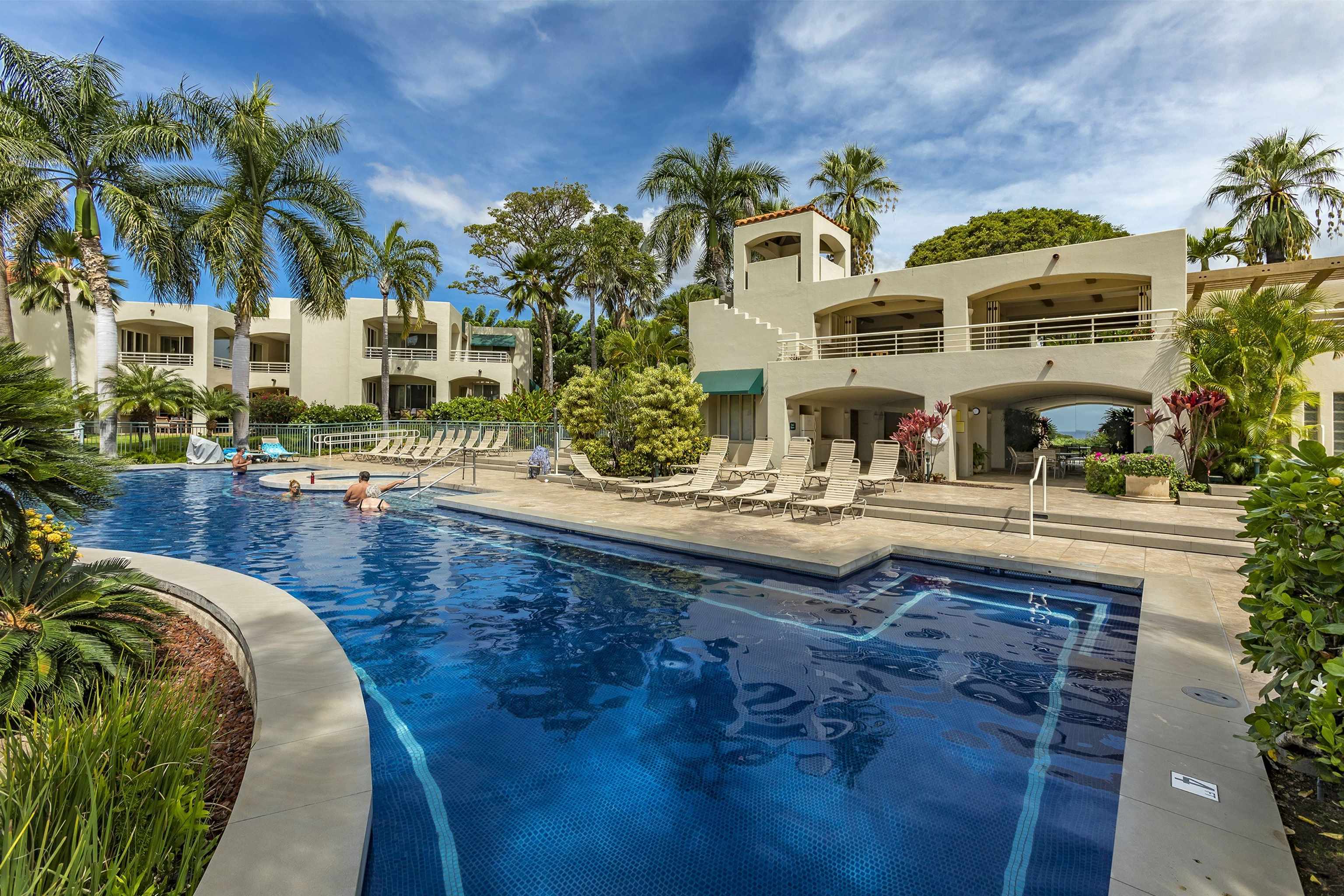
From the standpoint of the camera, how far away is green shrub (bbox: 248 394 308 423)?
29516 mm

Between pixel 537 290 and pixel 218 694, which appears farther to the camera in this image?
pixel 537 290

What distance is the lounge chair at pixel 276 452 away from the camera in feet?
73.1

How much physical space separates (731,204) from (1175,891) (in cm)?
2675

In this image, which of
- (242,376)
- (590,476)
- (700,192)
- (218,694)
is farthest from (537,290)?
(218,694)

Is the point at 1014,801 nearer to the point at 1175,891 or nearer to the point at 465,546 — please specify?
the point at 1175,891

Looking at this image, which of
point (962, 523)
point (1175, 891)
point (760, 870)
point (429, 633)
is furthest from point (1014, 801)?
point (962, 523)

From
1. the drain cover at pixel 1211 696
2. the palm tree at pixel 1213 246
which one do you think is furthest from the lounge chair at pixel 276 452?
the palm tree at pixel 1213 246

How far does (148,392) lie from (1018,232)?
37.8 m

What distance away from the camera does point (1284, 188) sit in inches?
924

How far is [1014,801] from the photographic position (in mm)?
3516

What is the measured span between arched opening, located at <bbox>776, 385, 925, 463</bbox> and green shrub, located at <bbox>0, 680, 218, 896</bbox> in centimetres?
1583

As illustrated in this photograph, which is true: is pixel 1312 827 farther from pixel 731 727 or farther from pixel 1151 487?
pixel 1151 487

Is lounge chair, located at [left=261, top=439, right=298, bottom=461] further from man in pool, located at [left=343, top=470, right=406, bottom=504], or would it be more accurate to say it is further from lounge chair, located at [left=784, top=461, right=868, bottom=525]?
lounge chair, located at [left=784, top=461, right=868, bottom=525]

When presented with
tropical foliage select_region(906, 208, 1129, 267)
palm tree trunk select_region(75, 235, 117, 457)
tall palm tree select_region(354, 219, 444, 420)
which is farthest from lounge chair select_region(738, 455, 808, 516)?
tall palm tree select_region(354, 219, 444, 420)
